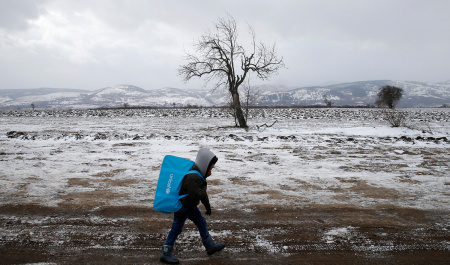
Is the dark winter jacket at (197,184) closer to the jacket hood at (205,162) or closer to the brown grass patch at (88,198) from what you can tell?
the jacket hood at (205,162)

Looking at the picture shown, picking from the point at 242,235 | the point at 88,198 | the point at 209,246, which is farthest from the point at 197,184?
the point at 88,198

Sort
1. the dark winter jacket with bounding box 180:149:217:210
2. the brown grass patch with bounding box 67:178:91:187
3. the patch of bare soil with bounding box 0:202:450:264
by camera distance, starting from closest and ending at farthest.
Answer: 1. the dark winter jacket with bounding box 180:149:217:210
2. the patch of bare soil with bounding box 0:202:450:264
3. the brown grass patch with bounding box 67:178:91:187

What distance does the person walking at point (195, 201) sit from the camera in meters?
3.27

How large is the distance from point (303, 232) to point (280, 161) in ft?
16.9

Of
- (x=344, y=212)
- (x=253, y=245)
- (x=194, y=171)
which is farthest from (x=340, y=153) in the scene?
(x=194, y=171)

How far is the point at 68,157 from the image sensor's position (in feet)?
31.6

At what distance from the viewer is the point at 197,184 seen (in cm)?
328

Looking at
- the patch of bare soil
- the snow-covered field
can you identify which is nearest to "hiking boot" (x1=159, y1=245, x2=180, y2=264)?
the patch of bare soil

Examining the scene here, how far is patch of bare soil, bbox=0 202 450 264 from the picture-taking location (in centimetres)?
356

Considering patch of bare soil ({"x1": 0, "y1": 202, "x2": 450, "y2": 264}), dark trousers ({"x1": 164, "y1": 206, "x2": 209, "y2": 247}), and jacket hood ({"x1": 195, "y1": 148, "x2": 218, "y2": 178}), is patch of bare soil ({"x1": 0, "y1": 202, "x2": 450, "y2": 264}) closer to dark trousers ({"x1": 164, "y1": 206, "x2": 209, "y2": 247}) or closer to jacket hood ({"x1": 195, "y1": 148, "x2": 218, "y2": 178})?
dark trousers ({"x1": 164, "y1": 206, "x2": 209, "y2": 247})

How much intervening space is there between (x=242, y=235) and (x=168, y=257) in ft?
4.10

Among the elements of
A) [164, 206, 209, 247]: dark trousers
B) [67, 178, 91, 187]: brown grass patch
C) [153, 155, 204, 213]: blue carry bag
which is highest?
[153, 155, 204, 213]: blue carry bag

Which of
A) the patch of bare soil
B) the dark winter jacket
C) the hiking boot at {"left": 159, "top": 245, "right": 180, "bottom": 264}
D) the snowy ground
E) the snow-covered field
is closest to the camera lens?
the dark winter jacket

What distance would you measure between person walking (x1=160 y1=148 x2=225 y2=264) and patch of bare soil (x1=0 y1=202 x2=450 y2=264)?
20cm
